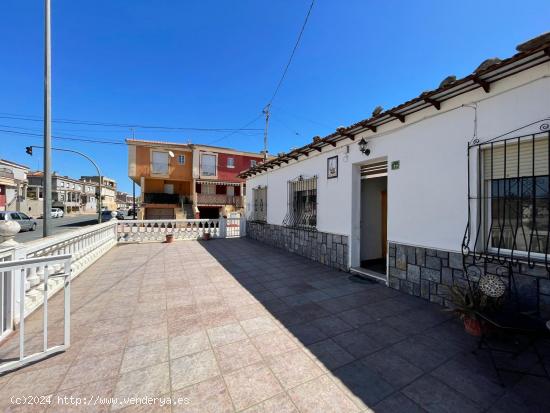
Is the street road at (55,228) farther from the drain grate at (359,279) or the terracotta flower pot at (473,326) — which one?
the terracotta flower pot at (473,326)

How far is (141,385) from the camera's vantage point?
195 cm

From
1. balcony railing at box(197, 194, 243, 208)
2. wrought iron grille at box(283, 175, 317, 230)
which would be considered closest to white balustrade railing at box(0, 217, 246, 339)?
wrought iron grille at box(283, 175, 317, 230)

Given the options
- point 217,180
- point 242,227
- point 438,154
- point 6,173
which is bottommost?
point 242,227

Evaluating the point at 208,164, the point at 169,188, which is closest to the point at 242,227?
the point at 208,164

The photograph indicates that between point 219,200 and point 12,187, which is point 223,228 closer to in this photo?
point 219,200

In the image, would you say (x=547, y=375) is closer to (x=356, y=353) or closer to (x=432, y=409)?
(x=432, y=409)

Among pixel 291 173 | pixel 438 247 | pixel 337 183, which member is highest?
pixel 291 173

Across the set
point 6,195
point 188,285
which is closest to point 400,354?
point 188,285

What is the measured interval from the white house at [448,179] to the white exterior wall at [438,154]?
1cm

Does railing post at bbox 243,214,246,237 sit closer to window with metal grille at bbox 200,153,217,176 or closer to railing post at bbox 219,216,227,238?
railing post at bbox 219,216,227,238

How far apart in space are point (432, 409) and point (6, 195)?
40971 mm

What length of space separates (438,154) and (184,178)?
2209cm

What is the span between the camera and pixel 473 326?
2.65 meters

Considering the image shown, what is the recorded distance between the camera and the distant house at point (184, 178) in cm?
2100
